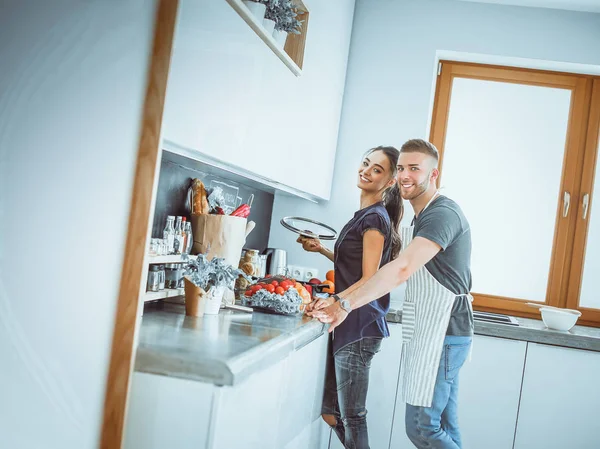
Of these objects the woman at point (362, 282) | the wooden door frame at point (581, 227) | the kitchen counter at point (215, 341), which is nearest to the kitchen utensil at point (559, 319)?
the wooden door frame at point (581, 227)

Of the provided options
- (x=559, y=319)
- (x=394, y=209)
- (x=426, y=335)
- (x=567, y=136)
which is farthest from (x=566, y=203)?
(x=426, y=335)

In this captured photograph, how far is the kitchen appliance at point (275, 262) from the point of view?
3203 millimetres

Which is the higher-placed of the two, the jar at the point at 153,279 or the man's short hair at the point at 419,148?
the man's short hair at the point at 419,148

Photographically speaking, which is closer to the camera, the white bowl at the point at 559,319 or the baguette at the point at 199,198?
the baguette at the point at 199,198

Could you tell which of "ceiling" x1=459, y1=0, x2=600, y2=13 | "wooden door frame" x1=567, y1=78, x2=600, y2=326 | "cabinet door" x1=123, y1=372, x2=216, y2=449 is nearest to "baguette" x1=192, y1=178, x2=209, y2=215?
"cabinet door" x1=123, y1=372, x2=216, y2=449

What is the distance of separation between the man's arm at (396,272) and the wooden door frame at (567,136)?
62.1 inches

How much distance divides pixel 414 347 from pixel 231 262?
0.71 meters

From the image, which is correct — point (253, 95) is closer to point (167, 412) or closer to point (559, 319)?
point (167, 412)

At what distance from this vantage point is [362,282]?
234 cm

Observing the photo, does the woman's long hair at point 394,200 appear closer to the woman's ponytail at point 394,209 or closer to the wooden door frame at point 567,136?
the woman's ponytail at point 394,209

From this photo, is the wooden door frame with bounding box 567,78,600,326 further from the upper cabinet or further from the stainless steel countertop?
the stainless steel countertop

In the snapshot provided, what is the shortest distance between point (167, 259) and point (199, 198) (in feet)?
1.46

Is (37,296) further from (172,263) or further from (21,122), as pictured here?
(172,263)

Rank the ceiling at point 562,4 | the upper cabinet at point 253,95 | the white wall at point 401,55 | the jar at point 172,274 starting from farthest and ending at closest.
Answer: the white wall at point 401,55, the ceiling at point 562,4, the jar at point 172,274, the upper cabinet at point 253,95
